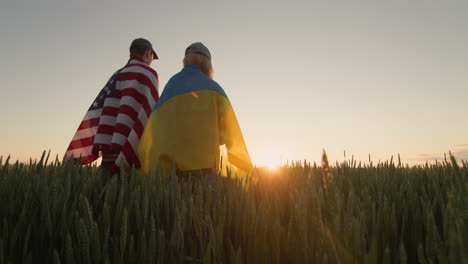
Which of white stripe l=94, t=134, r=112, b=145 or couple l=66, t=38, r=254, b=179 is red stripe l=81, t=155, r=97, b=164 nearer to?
couple l=66, t=38, r=254, b=179

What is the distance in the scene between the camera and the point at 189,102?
279 centimetres

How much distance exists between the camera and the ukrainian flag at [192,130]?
2.69 metres

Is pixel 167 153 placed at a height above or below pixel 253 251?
above

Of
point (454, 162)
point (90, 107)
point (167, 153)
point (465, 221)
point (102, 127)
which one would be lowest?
point (465, 221)

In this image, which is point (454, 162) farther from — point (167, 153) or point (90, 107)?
point (90, 107)

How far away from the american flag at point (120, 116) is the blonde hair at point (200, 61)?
531mm

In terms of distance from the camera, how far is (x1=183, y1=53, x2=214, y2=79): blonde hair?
3236mm

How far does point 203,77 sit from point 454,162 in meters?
2.50

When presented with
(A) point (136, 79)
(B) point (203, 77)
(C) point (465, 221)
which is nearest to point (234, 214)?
(C) point (465, 221)

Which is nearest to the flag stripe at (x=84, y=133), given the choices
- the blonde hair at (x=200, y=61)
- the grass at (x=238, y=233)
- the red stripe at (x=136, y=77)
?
the red stripe at (x=136, y=77)

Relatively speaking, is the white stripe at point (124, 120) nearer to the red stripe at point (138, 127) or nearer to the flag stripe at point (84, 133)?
the red stripe at point (138, 127)

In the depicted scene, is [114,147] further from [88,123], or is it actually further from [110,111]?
[88,123]

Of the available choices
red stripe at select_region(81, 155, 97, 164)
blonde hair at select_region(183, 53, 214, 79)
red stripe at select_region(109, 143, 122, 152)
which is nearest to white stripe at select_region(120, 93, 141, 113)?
red stripe at select_region(109, 143, 122, 152)

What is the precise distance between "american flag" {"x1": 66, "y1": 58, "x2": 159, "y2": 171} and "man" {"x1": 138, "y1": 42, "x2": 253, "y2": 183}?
319 mm
